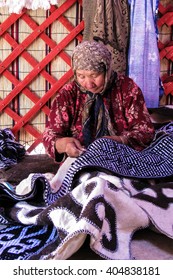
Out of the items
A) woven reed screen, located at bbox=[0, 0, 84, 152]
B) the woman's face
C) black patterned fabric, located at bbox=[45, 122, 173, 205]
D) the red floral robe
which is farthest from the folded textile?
black patterned fabric, located at bbox=[45, 122, 173, 205]

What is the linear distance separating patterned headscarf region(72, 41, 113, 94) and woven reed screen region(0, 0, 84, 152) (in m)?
1.08

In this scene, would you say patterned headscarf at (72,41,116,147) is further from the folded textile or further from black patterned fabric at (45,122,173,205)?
the folded textile

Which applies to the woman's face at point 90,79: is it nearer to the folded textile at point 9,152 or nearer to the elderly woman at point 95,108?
the elderly woman at point 95,108

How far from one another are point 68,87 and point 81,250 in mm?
718

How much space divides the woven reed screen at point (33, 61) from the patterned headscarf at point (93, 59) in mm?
1079

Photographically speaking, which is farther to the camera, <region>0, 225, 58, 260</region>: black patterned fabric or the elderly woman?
the elderly woman

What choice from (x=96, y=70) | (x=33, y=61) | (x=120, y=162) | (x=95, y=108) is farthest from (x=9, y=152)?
(x=120, y=162)

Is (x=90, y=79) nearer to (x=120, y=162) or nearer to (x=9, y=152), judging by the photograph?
(x=120, y=162)

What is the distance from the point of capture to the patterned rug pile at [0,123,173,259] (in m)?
0.93

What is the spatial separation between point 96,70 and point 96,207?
590 mm

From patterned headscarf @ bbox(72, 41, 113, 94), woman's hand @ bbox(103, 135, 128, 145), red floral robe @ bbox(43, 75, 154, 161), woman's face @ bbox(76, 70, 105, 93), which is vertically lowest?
woman's hand @ bbox(103, 135, 128, 145)

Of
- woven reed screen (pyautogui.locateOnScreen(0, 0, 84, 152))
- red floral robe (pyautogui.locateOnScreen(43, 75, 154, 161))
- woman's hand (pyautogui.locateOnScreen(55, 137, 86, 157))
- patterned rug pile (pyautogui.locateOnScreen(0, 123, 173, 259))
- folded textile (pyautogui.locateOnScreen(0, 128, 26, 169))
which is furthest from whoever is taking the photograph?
woven reed screen (pyautogui.locateOnScreen(0, 0, 84, 152))

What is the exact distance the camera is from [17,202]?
1.23 m
